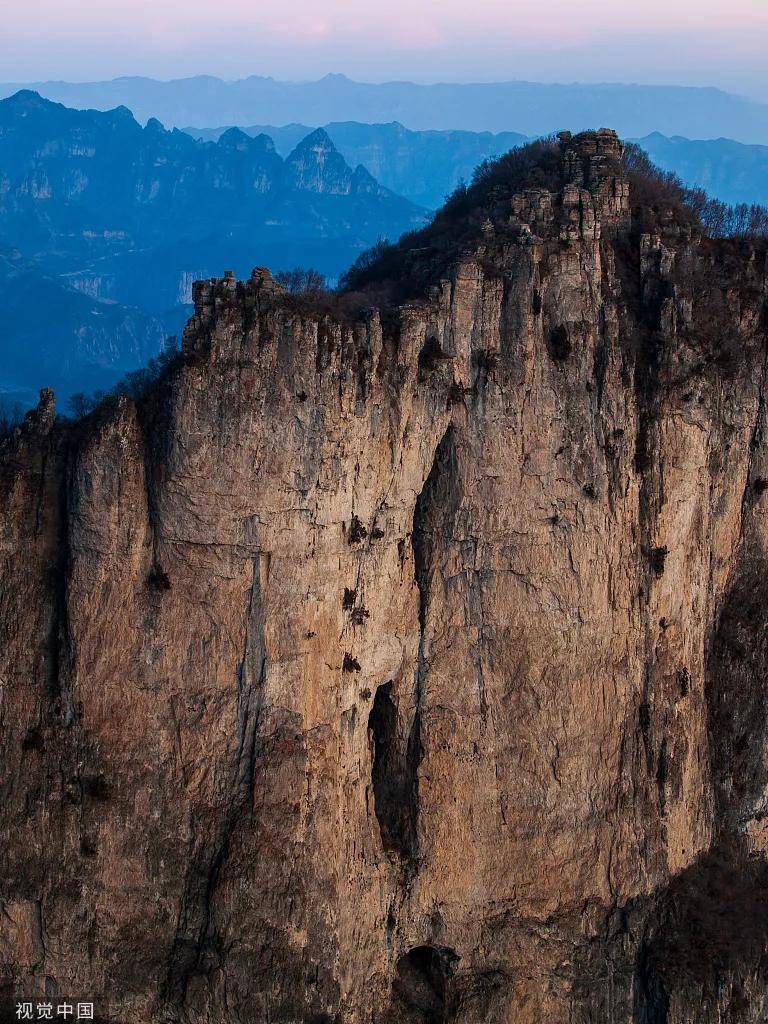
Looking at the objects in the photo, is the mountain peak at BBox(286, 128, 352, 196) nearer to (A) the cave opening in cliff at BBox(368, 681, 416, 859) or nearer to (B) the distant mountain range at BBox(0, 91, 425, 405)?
(B) the distant mountain range at BBox(0, 91, 425, 405)

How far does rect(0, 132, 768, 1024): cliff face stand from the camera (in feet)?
94.7

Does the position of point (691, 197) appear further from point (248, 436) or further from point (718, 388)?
point (248, 436)

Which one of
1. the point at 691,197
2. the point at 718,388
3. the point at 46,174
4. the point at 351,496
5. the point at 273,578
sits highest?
the point at 46,174

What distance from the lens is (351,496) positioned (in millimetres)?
29234

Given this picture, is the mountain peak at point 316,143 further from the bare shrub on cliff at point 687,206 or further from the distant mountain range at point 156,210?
the bare shrub on cliff at point 687,206

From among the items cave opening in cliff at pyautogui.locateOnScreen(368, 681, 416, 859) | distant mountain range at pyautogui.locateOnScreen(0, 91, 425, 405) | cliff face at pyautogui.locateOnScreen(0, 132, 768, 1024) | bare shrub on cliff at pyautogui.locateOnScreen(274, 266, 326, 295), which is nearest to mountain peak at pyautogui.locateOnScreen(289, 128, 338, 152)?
distant mountain range at pyautogui.locateOnScreen(0, 91, 425, 405)

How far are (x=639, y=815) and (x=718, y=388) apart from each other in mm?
11162

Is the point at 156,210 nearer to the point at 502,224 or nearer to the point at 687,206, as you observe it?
the point at 687,206

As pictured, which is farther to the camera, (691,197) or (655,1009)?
(691,197)

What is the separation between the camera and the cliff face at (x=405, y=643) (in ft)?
94.7

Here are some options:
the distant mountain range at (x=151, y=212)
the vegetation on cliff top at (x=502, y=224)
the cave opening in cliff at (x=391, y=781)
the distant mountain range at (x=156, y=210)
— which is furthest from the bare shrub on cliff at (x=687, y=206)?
the distant mountain range at (x=151, y=212)

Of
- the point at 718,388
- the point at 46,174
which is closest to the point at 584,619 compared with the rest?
the point at 718,388

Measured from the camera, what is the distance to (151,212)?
179000 millimetres

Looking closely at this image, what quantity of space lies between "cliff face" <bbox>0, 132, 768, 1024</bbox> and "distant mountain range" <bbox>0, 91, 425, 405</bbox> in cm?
10575
